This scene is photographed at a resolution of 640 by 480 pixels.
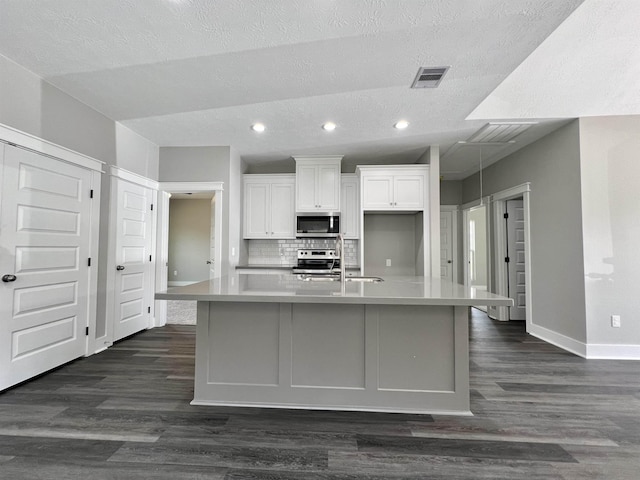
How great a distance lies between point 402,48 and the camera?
7.62 ft

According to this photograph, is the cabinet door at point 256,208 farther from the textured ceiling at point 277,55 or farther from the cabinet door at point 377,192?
the cabinet door at point 377,192

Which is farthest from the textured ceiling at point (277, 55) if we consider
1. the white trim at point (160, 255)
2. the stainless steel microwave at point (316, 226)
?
the stainless steel microwave at point (316, 226)

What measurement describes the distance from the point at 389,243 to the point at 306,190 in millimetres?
1692

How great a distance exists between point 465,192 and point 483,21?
4.71m

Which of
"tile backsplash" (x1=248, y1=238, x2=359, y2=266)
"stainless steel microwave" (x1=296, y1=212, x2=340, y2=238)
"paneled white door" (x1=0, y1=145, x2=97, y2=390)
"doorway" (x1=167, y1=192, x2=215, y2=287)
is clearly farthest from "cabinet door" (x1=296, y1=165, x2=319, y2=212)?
"doorway" (x1=167, y1=192, x2=215, y2=287)

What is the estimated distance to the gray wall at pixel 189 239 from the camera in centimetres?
830

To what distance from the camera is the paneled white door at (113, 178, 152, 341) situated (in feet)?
12.5

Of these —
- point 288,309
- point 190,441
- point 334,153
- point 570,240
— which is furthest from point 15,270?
point 570,240

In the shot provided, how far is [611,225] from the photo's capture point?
345 cm

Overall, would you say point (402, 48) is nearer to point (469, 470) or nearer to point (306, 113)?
Answer: point (306, 113)

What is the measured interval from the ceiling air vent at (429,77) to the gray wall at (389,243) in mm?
2750

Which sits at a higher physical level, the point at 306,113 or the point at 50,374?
the point at 306,113

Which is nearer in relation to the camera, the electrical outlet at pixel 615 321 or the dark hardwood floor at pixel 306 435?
the dark hardwood floor at pixel 306 435

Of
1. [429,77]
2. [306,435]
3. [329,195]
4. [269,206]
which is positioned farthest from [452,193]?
[306,435]
